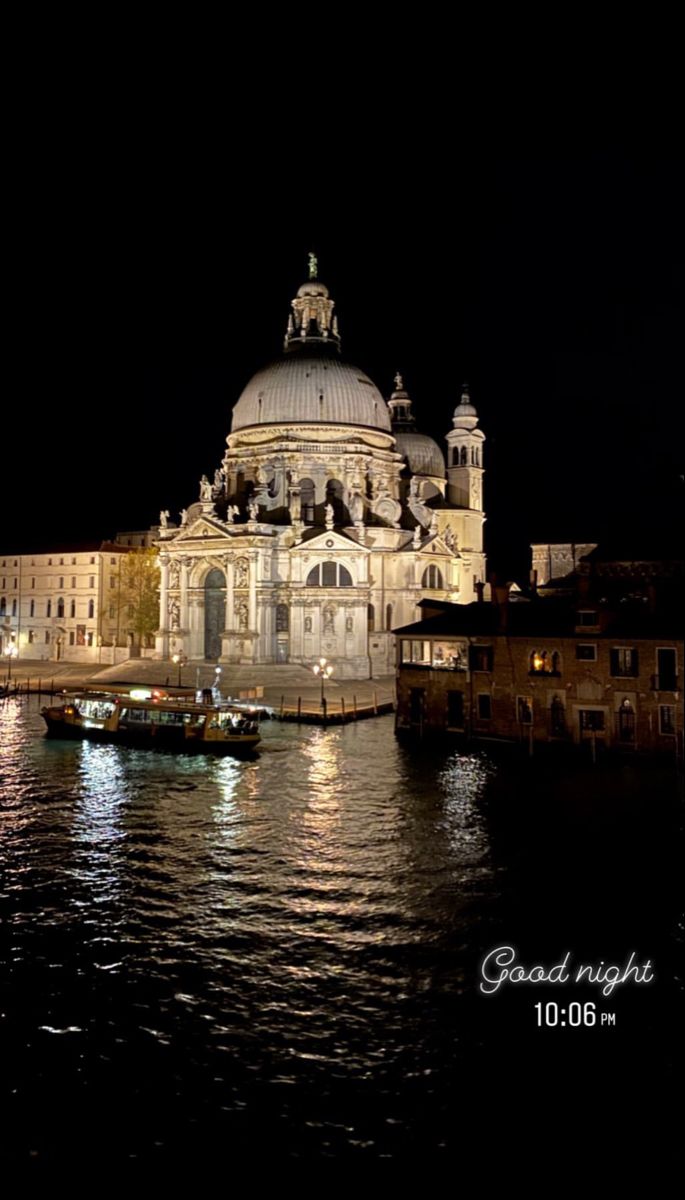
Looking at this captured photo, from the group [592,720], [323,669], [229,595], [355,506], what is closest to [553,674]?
[592,720]

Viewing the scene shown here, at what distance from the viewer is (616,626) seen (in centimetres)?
3866

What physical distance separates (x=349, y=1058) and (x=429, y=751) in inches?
1014

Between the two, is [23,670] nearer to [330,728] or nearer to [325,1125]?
[330,728]

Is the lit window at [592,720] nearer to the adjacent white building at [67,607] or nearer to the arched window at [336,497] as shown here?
the arched window at [336,497]

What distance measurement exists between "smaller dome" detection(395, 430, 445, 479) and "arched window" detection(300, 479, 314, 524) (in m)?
16.0

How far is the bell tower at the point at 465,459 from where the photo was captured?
87.8 meters

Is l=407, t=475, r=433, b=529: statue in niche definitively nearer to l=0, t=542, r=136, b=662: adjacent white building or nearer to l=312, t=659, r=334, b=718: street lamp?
l=312, t=659, r=334, b=718: street lamp

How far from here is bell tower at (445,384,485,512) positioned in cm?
8775

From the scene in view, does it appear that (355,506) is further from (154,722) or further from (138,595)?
(154,722)

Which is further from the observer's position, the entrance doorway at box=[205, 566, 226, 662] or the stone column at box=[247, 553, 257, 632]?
the entrance doorway at box=[205, 566, 226, 662]

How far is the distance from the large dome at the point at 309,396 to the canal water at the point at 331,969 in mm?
46606

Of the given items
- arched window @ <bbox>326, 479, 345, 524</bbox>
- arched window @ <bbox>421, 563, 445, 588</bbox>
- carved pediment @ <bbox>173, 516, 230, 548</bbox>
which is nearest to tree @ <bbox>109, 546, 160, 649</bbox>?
carved pediment @ <bbox>173, 516, 230, 548</bbox>

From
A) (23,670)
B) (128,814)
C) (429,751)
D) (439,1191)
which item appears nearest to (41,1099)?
(439,1191)

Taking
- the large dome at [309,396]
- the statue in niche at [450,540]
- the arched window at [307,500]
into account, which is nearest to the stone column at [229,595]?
the arched window at [307,500]
